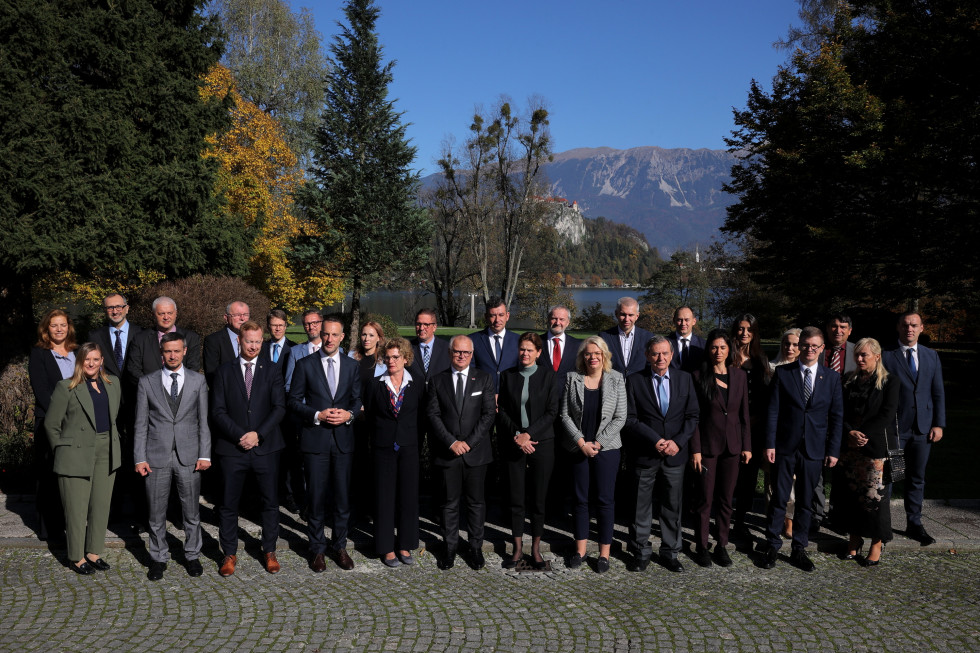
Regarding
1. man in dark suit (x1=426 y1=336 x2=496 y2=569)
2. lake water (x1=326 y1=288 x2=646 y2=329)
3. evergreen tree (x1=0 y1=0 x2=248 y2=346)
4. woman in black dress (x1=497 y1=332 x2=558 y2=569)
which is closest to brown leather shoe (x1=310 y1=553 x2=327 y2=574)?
man in dark suit (x1=426 y1=336 x2=496 y2=569)

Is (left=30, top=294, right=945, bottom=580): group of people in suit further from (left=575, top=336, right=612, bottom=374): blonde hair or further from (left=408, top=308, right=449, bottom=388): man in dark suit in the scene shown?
(left=408, top=308, right=449, bottom=388): man in dark suit

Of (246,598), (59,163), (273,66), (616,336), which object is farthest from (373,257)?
(246,598)

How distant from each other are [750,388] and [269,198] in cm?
2405

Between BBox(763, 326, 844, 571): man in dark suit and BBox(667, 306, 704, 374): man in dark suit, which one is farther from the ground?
BBox(667, 306, 704, 374): man in dark suit

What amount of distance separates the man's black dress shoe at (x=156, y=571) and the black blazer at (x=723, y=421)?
4909 mm

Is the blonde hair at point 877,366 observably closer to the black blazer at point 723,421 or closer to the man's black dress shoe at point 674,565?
the black blazer at point 723,421

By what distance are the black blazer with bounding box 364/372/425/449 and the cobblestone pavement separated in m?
1.15

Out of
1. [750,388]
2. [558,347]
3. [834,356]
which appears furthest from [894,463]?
[558,347]

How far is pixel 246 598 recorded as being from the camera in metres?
5.48

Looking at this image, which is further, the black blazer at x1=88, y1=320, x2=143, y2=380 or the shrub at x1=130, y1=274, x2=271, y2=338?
the shrub at x1=130, y1=274, x2=271, y2=338

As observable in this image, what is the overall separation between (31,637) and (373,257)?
2463 cm

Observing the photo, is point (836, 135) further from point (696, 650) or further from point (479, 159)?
point (479, 159)

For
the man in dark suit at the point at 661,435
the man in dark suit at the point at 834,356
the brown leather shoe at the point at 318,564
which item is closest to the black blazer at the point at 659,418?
the man in dark suit at the point at 661,435

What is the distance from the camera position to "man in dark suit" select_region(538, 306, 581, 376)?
24.1ft
